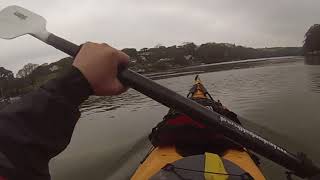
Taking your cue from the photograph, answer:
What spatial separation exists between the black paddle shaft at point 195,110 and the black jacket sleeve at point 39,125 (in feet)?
1.05

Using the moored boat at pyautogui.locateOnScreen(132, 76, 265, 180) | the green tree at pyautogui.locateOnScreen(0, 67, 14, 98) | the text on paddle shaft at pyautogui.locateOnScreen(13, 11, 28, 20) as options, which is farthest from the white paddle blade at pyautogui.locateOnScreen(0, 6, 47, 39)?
the green tree at pyautogui.locateOnScreen(0, 67, 14, 98)

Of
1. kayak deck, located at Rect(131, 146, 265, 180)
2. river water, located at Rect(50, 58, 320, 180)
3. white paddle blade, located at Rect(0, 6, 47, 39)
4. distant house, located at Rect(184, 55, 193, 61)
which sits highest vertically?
white paddle blade, located at Rect(0, 6, 47, 39)

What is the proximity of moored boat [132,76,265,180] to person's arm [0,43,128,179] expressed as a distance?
2690 mm

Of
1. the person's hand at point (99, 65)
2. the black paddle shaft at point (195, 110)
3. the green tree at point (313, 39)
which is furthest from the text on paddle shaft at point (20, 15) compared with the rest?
the green tree at point (313, 39)

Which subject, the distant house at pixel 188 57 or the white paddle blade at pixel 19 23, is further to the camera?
the distant house at pixel 188 57

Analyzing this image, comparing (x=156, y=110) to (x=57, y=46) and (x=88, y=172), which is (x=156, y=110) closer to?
(x=88, y=172)

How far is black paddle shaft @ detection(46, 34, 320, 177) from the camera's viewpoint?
1.78 metres

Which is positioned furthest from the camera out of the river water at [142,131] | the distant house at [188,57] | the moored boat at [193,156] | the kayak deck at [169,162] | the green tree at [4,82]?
the distant house at [188,57]

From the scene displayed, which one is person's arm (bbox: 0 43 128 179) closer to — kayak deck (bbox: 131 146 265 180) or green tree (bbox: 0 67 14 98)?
kayak deck (bbox: 131 146 265 180)

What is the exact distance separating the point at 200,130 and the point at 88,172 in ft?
13.7

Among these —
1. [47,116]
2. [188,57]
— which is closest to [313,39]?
[188,57]

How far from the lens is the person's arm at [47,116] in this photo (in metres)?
1.21

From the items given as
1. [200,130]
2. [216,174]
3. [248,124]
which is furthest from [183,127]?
[248,124]

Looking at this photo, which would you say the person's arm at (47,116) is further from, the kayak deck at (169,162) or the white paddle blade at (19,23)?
the kayak deck at (169,162)
